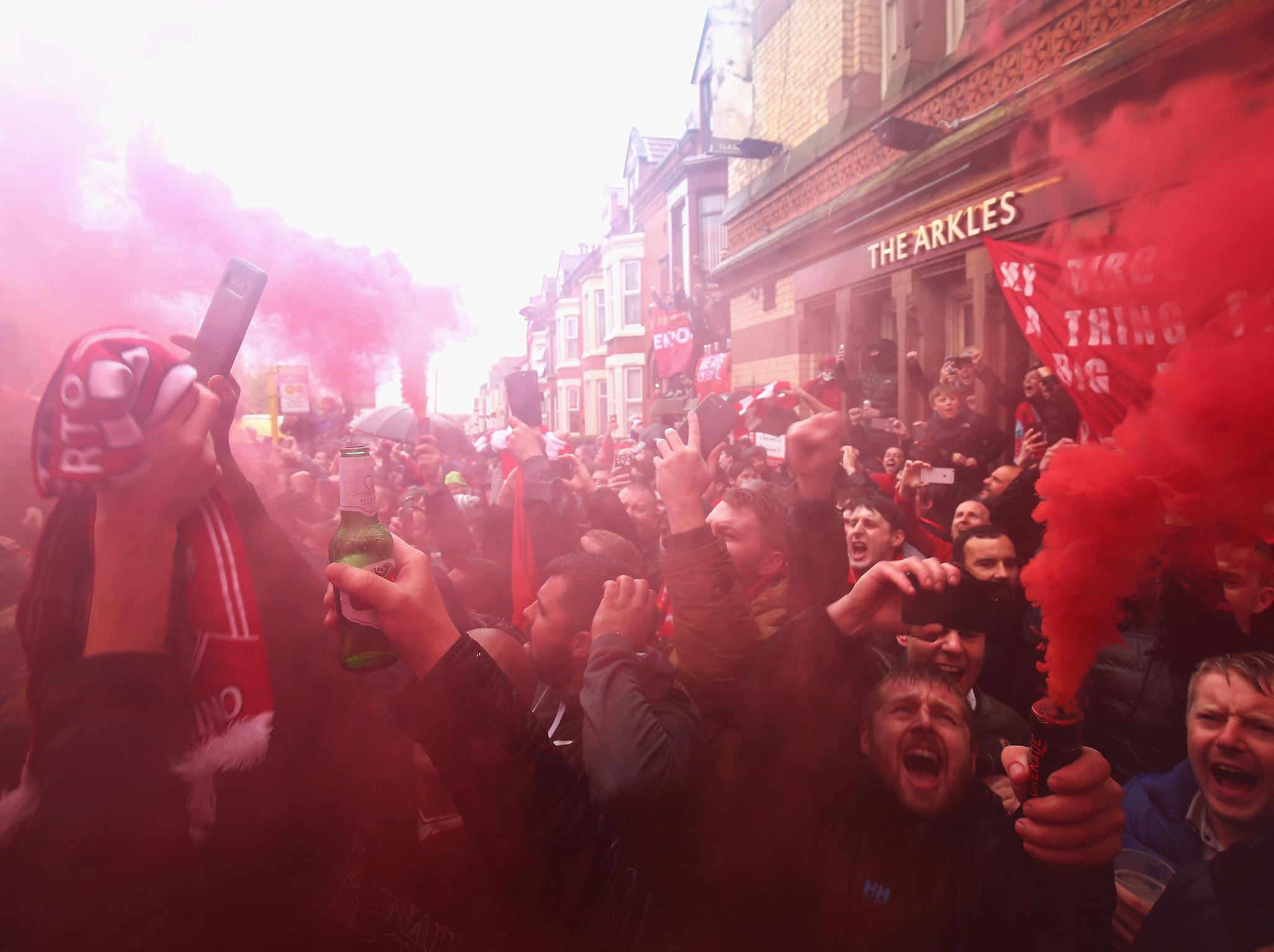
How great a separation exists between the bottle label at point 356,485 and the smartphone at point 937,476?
3.39 m

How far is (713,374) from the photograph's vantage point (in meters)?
8.99

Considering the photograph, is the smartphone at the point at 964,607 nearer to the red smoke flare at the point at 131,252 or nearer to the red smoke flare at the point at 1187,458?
the red smoke flare at the point at 1187,458

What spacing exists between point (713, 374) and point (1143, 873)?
293 inches

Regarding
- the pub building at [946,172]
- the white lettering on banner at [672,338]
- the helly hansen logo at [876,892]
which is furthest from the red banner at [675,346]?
the helly hansen logo at [876,892]

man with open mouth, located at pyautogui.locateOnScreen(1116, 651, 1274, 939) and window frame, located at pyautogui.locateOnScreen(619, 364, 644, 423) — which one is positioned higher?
window frame, located at pyautogui.locateOnScreen(619, 364, 644, 423)

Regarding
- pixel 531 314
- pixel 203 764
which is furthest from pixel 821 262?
pixel 203 764

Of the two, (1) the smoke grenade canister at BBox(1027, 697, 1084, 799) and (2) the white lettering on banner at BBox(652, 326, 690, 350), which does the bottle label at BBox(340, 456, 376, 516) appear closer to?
(1) the smoke grenade canister at BBox(1027, 697, 1084, 799)

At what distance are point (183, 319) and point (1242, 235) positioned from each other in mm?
2736

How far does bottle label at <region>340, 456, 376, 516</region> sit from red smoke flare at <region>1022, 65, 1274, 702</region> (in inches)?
55.4

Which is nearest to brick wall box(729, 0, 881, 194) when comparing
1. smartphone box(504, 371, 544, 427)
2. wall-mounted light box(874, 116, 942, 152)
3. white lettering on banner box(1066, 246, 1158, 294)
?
wall-mounted light box(874, 116, 942, 152)

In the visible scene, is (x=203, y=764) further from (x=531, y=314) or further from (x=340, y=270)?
(x=531, y=314)

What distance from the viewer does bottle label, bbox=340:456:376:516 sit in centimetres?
148

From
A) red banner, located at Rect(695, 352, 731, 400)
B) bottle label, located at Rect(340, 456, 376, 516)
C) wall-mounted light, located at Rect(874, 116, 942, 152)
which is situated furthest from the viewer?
red banner, located at Rect(695, 352, 731, 400)

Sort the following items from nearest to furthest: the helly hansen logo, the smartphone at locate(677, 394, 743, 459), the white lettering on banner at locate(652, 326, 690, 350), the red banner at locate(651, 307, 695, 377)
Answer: the helly hansen logo → the smartphone at locate(677, 394, 743, 459) → the red banner at locate(651, 307, 695, 377) → the white lettering on banner at locate(652, 326, 690, 350)
